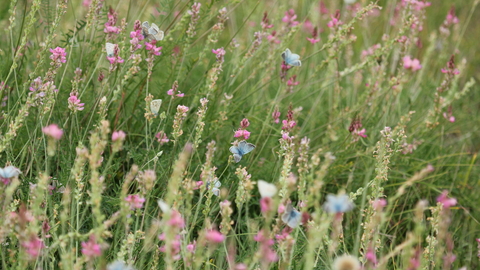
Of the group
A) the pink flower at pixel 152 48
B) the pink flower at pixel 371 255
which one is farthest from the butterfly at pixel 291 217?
the pink flower at pixel 152 48

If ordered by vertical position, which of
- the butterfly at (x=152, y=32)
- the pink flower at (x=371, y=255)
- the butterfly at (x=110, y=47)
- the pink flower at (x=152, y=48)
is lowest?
the pink flower at (x=371, y=255)

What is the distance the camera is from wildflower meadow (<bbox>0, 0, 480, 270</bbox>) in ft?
4.97

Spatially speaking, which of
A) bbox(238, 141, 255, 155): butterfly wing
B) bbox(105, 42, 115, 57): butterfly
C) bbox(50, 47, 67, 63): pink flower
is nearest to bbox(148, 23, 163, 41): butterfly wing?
bbox(105, 42, 115, 57): butterfly

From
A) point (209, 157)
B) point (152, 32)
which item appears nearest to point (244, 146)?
point (209, 157)

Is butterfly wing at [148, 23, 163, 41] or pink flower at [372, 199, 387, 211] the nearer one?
pink flower at [372, 199, 387, 211]

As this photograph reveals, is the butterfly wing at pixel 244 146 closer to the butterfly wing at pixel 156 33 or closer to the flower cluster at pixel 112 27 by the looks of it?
the butterfly wing at pixel 156 33

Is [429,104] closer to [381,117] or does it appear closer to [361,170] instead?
[381,117]

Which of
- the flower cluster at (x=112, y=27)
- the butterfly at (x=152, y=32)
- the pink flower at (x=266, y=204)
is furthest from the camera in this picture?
the flower cluster at (x=112, y=27)

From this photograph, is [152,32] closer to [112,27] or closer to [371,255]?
[112,27]

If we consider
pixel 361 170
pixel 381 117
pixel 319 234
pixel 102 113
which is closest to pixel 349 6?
pixel 381 117

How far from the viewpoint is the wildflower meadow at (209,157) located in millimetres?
1516

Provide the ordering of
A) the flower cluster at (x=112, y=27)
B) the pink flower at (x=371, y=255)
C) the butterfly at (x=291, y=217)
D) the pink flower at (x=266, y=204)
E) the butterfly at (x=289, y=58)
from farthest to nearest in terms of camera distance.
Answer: the butterfly at (x=289, y=58)
the flower cluster at (x=112, y=27)
the butterfly at (x=291, y=217)
the pink flower at (x=371, y=255)
the pink flower at (x=266, y=204)

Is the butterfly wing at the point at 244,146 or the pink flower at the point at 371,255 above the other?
the butterfly wing at the point at 244,146

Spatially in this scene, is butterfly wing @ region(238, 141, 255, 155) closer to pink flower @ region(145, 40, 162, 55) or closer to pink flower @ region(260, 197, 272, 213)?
pink flower @ region(145, 40, 162, 55)
